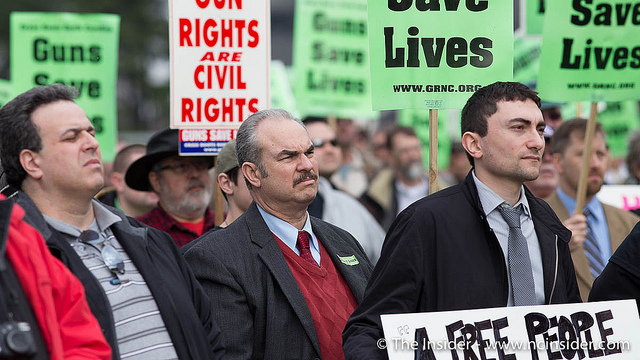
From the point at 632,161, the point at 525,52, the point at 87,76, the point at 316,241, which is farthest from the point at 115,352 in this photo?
the point at 525,52

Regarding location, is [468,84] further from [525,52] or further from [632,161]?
[525,52]

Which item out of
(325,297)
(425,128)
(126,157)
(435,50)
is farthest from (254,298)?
(425,128)

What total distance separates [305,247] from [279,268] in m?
0.29

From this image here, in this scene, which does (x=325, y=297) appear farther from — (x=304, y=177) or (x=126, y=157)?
(x=126, y=157)

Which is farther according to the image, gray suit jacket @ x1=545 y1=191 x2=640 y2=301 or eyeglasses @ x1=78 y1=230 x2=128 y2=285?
gray suit jacket @ x1=545 y1=191 x2=640 y2=301

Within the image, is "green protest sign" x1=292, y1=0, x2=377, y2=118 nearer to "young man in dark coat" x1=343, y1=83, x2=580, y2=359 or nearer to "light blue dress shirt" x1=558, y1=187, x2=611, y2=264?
"light blue dress shirt" x1=558, y1=187, x2=611, y2=264

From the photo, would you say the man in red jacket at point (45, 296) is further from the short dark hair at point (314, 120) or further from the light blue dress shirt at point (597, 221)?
the short dark hair at point (314, 120)

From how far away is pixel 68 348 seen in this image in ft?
10.1

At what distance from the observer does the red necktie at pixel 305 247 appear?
4312 mm

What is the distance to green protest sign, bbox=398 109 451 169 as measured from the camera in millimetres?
11750

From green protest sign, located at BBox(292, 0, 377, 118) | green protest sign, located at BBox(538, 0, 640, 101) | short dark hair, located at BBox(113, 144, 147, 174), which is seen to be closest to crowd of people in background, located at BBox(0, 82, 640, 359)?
green protest sign, located at BBox(538, 0, 640, 101)

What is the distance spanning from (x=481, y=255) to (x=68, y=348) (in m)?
1.70

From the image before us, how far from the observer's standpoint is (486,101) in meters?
3.96

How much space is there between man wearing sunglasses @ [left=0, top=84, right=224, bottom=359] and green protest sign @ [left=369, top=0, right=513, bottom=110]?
1666 mm
